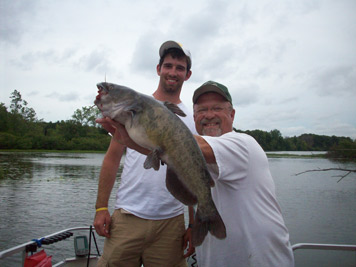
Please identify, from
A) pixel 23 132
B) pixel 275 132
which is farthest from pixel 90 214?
pixel 275 132

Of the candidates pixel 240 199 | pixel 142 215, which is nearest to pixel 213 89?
pixel 240 199

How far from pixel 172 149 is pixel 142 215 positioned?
58.0 inches

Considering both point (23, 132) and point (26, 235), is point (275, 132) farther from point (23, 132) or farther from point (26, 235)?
point (26, 235)

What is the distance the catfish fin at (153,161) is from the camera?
74.7 inches

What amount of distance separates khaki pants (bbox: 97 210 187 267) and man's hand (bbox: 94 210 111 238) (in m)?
0.06

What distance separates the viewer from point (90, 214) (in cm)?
1585

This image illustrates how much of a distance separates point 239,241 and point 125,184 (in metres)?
1.52

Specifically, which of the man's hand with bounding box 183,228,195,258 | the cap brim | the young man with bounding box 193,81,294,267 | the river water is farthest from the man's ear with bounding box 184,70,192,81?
the river water

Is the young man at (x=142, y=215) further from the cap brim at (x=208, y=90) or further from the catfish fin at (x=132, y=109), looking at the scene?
the catfish fin at (x=132, y=109)

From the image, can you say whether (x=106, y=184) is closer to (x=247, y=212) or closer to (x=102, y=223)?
(x=102, y=223)

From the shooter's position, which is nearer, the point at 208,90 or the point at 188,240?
the point at 208,90

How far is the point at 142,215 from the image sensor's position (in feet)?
10.2

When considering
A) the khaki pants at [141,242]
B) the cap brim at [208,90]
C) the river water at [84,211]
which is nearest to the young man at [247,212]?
the cap brim at [208,90]

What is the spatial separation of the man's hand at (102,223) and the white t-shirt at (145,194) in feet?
0.56
